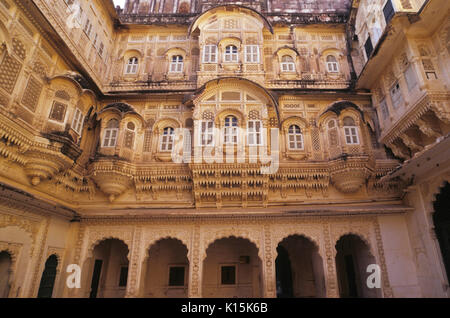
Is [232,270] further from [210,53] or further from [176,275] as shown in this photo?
[210,53]

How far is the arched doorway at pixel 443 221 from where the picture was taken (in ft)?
27.7

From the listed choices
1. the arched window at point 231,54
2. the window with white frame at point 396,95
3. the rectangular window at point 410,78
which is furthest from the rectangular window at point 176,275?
the rectangular window at point 410,78

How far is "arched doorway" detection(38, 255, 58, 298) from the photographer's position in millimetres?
8648

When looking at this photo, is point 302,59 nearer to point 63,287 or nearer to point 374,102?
point 374,102

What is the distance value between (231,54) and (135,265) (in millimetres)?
9816

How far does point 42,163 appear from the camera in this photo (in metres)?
8.12

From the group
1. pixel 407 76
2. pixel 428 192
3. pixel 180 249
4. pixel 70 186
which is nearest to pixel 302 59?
pixel 407 76

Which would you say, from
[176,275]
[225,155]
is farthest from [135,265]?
[225,155]

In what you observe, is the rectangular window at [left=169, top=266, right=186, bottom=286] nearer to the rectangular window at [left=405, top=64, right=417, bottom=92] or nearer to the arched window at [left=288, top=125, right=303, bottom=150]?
the arched window at [left=288, top=125, right=303, bottom=150]

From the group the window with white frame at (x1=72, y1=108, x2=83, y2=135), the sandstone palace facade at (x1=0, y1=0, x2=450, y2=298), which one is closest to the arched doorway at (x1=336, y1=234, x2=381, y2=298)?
the sandstone palace facade at (x1=0, y1=0, x2=450, y2=298)

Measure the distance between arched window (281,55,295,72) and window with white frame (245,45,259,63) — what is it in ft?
4.90

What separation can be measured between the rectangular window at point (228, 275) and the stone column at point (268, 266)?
2.44 meters

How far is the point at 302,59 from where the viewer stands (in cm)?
1289

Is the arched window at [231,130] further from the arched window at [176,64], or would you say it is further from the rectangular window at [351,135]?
the rectangular window at [351,135]
